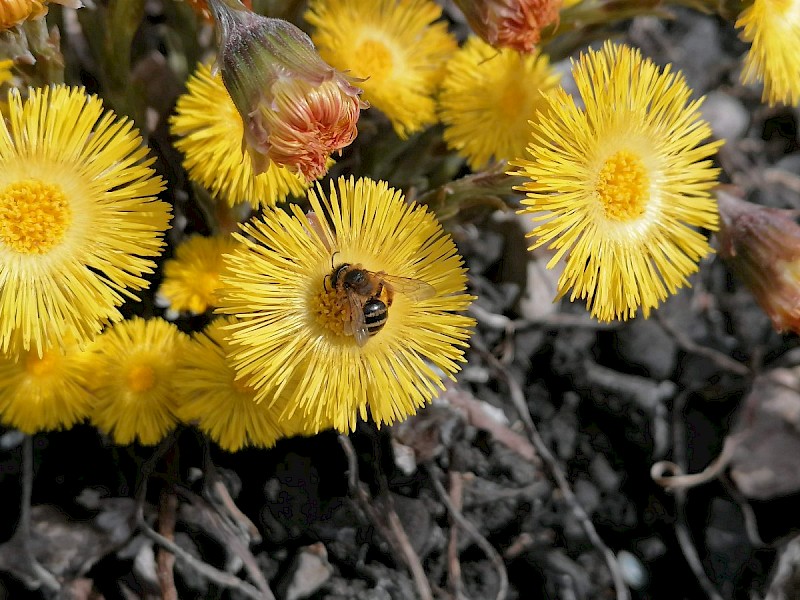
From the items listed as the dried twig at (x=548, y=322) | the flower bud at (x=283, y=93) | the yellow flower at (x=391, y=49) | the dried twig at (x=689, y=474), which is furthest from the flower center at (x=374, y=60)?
the dried twig at (x=689, y=474)

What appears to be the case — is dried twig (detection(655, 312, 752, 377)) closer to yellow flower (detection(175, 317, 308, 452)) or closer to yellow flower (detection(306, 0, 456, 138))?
yellow flower (detection(306, 0, 456, 138))

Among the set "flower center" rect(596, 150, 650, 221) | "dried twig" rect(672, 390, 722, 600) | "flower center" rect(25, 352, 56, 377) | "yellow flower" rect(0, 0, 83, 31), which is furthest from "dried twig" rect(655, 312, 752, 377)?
"yellow flower" rect(0, 0, 83, 31)

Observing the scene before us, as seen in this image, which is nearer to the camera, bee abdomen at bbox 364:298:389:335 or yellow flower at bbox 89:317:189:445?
bee abdomen at bbox 364:298:389:335

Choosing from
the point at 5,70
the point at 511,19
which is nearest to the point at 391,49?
the point at 511,19

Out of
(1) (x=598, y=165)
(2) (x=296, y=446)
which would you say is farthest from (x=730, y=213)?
(2) (x=296, y=446)

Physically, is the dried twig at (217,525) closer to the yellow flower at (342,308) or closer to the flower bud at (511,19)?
the yellow flower at (342,308)

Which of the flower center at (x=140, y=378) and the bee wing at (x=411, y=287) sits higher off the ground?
the bee wing at (x=411, y=287)
